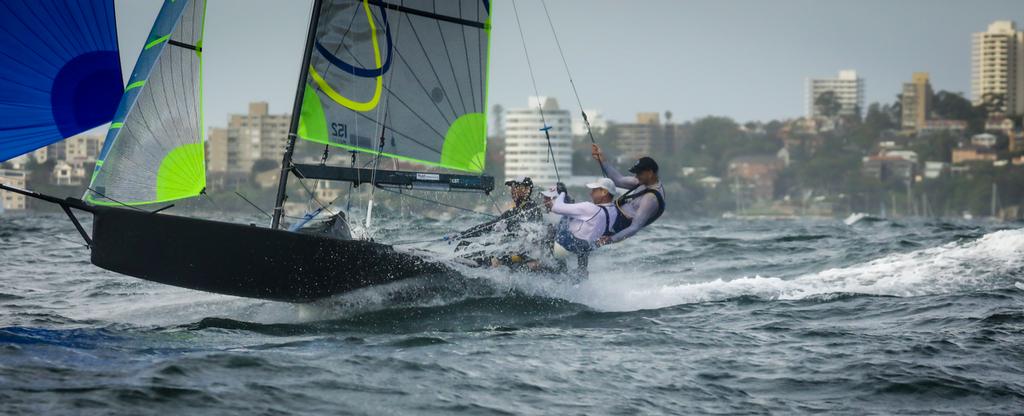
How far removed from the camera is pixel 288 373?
7.66 metres

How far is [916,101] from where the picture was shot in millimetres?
152750

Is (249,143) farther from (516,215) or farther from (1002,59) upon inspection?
(1002,59)

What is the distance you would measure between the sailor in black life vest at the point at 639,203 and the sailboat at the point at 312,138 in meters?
1.38

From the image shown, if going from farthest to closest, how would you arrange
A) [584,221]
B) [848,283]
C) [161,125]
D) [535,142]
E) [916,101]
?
[916,101], [535,142], [848,283], [584,221], [161,125]

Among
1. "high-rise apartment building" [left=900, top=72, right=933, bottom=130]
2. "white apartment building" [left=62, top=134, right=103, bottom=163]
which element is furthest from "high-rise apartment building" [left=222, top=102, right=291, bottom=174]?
"high-rise apartment building" [left=900, top=72, right=933, bottom=130]

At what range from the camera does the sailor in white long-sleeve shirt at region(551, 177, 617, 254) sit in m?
10.9

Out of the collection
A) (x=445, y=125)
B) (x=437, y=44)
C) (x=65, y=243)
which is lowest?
(x=65, y=243)

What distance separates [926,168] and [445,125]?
11413cm

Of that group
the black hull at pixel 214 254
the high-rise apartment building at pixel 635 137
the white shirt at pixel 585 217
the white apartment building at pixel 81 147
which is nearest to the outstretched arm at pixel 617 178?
the white shirt at pixel 585 217

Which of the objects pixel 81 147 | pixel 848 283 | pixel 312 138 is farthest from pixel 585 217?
pixel 81 147

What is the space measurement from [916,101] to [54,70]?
154 metres

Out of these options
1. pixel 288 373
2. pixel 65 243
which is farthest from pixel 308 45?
pixel 65 243

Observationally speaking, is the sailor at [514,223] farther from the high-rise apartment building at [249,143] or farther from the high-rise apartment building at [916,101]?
the high-rise apartment building at [916,101]

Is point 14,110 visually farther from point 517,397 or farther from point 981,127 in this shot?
point 981,127
